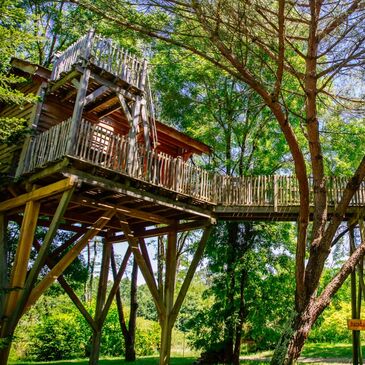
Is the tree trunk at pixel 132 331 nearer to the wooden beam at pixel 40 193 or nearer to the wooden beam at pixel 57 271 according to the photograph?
the wooden beam at pixel 40 193

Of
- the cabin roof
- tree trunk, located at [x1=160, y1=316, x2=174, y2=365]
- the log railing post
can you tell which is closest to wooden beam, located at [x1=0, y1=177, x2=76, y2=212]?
the cabin roof

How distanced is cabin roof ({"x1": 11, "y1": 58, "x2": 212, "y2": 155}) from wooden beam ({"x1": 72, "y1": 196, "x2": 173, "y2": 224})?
114 inches

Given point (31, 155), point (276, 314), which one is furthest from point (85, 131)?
point (276, 314)

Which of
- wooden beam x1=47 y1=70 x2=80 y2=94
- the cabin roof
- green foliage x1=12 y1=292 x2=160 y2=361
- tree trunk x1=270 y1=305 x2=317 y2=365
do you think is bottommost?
green foliage x1=12 y1=292 x2=160 y2=361

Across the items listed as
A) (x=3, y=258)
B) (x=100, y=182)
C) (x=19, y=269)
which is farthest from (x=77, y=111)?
(x=3, y=258)

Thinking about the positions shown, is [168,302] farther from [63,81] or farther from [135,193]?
[63,81]

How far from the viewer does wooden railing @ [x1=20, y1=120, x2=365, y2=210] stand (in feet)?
24.6

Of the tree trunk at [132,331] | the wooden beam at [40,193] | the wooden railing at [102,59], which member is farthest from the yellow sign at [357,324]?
the tree trunk at [132,331]

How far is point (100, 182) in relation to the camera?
7633 mm

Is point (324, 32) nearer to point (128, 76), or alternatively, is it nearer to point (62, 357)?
point (128, 76)

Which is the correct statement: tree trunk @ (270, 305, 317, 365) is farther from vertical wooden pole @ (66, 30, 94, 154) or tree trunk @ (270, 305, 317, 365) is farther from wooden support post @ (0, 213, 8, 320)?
wooden support post @ (0, 213, 8, 320)

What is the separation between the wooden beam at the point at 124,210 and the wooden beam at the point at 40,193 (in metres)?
0.65

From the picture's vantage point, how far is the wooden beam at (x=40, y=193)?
23.6 ft

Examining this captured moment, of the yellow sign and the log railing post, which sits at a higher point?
the log railing post
